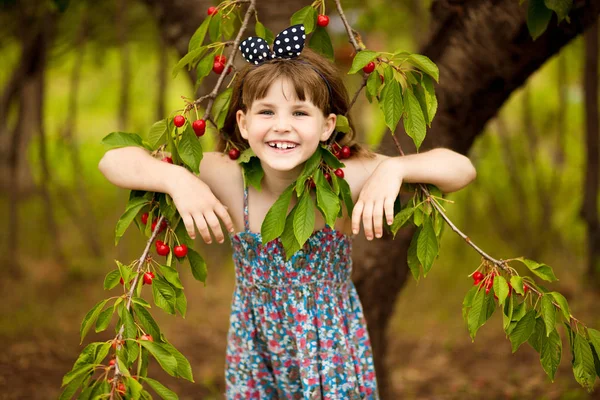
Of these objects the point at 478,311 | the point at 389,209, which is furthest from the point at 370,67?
the point at 478,311

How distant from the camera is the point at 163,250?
1.75 meters

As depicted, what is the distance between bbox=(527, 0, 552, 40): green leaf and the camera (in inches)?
73.8

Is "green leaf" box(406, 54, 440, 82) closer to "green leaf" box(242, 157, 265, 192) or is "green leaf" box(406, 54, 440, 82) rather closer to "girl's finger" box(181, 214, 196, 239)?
"green leaf" box(242, 157, 265, 192)

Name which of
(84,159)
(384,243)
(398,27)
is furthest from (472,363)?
(84,159)

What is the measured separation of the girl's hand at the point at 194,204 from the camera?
1743mm

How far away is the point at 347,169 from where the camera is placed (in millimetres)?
1973

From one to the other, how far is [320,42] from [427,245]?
708mm

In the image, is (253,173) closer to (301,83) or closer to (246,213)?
A: (246,213)

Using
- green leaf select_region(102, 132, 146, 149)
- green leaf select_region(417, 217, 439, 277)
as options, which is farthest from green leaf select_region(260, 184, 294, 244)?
green leaf select_region(102, 132, 146, 149)

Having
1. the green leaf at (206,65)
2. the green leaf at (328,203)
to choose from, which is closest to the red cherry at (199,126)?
the green leaf at (206,65)

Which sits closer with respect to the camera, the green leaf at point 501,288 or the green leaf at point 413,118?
the green leaf at point 501,288

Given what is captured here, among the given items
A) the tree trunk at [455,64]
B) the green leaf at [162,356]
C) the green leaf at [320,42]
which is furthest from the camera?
the tree trunk at [455,64]

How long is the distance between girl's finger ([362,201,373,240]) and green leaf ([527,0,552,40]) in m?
0.71

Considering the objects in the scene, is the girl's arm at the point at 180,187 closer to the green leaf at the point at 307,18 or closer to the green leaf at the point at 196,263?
the green leaf at the point at 196,263
